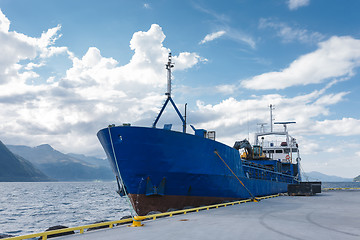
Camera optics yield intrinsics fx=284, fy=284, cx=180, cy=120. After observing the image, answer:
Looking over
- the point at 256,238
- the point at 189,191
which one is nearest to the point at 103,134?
the point at 189,191

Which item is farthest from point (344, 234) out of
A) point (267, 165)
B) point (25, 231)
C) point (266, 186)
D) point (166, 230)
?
point (267, 165)

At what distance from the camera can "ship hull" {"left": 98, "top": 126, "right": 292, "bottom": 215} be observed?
52.5ft

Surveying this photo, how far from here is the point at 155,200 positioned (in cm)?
1628

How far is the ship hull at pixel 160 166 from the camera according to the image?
631 inches

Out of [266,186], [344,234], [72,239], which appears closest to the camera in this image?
[72,239]

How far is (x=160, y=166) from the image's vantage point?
16.3 meters

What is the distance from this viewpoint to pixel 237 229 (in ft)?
31.6

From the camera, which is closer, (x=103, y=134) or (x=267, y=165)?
(x=103, y=134)

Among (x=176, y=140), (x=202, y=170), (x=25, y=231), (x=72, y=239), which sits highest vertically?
(x=176, y=140)

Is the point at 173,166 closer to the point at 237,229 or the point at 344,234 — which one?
the point at 237,229

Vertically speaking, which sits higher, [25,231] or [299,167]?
[299,167]

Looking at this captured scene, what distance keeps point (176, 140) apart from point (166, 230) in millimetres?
7725

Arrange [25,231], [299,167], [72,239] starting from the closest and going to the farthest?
[72,239] → [25,231] → [299,167]

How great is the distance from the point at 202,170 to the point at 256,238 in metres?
9.84
